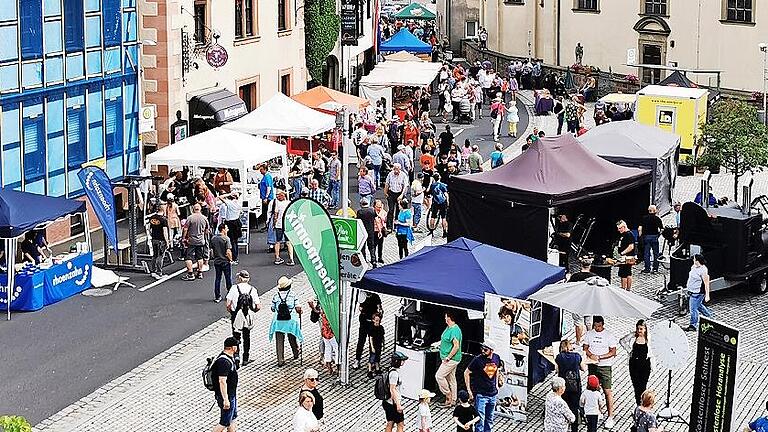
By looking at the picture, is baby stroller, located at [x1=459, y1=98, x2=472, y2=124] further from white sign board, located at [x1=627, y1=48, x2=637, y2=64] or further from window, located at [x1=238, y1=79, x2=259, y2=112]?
window, located at [x1=238, y1=79, x2=259, y2=112]

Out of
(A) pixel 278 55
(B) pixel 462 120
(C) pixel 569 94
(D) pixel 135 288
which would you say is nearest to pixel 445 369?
(D) pixel 135 288

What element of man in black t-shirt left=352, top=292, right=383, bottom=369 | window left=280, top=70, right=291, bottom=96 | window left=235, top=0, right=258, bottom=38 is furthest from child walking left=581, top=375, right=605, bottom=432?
window left=280, top=70, right=291, bottom=96

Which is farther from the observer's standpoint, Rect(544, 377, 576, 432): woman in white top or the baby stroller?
the baby stroller

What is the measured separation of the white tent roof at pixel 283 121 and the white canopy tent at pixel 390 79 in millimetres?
11006

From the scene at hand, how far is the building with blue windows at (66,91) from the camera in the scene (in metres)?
25.3

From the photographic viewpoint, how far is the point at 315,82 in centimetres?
4350

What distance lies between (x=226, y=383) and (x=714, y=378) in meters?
5.43

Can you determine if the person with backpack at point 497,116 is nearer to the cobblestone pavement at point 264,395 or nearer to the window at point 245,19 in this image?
the window at point 245,19

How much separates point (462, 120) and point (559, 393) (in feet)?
110

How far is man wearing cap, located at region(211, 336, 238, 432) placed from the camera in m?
15.6

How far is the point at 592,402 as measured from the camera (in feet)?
52.2

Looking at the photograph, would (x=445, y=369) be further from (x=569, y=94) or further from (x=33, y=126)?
(x=569, y=94)

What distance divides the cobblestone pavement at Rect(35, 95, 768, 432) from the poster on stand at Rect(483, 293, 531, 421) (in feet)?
0.90

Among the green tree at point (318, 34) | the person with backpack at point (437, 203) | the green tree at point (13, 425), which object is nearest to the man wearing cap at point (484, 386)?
the green tree at point (13, 425)
